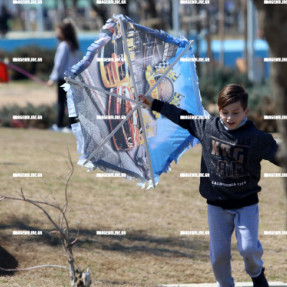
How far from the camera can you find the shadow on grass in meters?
6.54

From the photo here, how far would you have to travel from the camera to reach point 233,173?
4.46 meters

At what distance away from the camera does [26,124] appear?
13.4 metres

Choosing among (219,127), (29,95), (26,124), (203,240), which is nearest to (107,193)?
(203,240)

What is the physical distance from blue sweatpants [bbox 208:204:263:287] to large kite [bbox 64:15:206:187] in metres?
0.75

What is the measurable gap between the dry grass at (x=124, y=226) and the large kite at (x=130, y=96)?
0.46 m

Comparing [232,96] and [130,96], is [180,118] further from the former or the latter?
[130,96]

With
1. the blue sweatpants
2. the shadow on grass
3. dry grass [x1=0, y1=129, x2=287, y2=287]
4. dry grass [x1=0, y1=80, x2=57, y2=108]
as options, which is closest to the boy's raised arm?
the blue sweatpants

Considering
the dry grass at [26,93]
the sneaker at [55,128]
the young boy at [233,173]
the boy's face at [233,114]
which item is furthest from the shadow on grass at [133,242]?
the dry grass at [26,93]

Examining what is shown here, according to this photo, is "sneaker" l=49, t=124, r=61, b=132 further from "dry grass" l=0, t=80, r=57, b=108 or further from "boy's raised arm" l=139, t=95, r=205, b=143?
"boy's raised arm" l=139, t=95, r=205, b=143

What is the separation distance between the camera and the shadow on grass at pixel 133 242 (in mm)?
6543

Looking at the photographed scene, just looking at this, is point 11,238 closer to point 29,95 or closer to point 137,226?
point 137,226

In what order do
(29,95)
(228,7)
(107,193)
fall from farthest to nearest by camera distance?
(228,7)
(29,95)
(107,193)

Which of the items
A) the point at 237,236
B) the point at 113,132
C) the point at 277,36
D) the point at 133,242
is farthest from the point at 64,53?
the point at 277,36

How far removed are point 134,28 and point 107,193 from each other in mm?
3315
